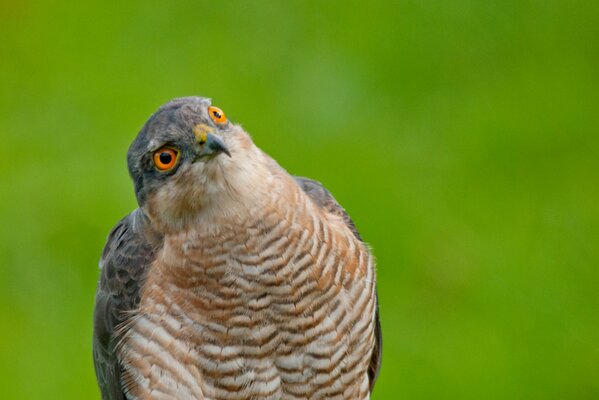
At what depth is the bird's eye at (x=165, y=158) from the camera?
4.81 meters

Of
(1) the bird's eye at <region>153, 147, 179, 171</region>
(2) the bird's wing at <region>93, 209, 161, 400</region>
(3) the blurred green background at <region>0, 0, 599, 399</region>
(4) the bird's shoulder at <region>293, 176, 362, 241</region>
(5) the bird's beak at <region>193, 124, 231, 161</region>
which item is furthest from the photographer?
(3) the blurred green background at <region>0, 0, 599, 399</region>

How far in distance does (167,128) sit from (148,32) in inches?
236

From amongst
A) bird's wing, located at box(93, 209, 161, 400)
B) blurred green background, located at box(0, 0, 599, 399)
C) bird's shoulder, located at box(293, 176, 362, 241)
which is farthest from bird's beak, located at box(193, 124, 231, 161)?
blurred green background, located at box(0, 0, 599, 399)

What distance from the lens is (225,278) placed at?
16.0 feet

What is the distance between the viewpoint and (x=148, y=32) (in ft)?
34.6

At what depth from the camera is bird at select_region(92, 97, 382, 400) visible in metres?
4.86

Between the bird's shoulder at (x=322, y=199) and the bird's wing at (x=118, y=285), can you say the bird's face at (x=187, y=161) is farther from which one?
the bird's shoulder at (x=322, y=199)

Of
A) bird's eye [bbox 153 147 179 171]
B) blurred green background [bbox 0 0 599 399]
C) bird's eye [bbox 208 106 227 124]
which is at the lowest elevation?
blurred green background [bbox 0 0 599 399]

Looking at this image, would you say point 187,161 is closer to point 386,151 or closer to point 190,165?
point 190,165

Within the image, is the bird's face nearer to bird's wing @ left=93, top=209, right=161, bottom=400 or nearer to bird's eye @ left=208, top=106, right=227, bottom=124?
bird's eye @ left=208, top=106, right=227, bottom=124

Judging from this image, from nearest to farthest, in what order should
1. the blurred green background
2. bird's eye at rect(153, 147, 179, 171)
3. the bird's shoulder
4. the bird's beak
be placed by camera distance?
the bird's beak, bird's eye at rect(153, 147, 179, 171), the bird's shoulder, the blurred green background

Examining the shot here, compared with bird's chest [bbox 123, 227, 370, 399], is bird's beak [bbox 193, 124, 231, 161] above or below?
above

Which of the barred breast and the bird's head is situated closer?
the bird's head

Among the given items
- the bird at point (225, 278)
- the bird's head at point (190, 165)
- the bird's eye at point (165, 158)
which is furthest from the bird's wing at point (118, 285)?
the bird's eye at point (165, 158)
